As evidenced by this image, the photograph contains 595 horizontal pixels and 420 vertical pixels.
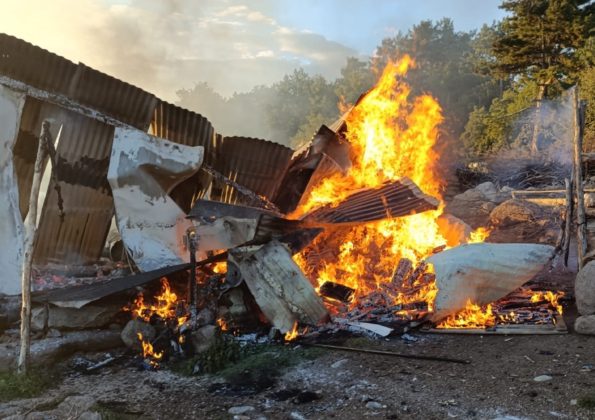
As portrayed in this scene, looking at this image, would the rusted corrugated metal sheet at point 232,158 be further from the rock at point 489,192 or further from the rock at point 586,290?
the rock at point 489,192

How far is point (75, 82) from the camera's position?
332 inches

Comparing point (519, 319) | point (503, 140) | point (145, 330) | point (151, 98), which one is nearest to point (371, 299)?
point (519, 319)

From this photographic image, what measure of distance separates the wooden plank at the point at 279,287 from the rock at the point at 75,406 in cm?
272

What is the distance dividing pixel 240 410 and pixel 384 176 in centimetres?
637

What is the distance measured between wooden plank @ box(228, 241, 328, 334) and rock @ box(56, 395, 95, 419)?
8.93 ft

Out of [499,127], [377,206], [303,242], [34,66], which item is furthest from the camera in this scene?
[499,127]

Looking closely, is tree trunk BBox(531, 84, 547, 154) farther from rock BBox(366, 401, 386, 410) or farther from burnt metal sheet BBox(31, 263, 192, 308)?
rock BBox(366, 401, 386, 410)

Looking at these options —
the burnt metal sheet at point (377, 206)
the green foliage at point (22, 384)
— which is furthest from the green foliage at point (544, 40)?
the green foliage at point (22, 384)

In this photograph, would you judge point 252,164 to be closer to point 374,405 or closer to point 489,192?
point 374,405

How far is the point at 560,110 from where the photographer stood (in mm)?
23578

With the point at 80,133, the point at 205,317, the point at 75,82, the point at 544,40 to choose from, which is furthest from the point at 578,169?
the point at 544,40

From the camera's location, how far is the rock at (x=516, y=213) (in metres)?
12.7

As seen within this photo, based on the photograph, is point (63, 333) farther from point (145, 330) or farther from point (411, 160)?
point (411, 160)

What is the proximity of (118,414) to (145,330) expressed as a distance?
6.66 ft
